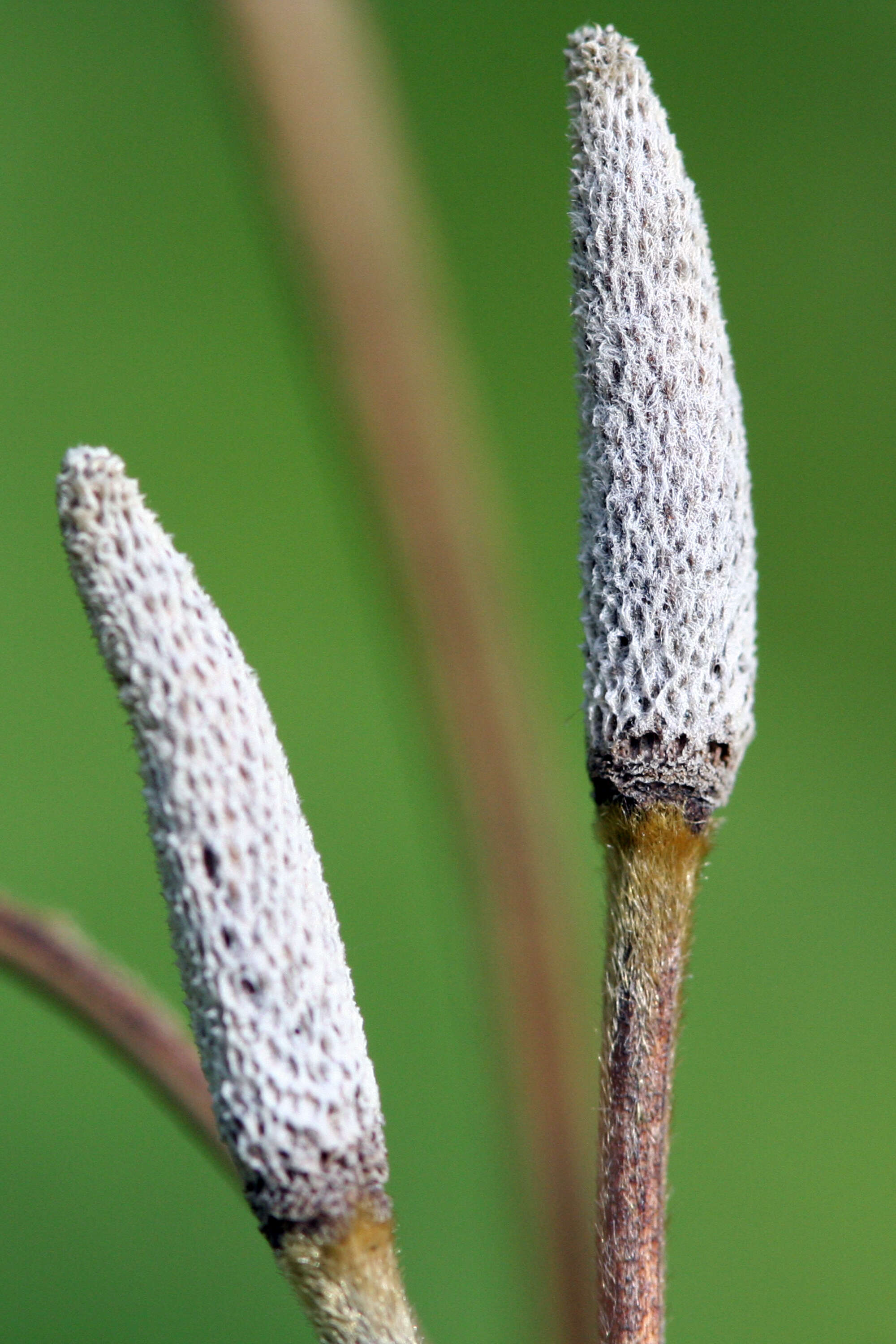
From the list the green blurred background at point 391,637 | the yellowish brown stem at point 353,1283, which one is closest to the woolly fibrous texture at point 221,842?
the yellowish brown stem at point 353,1283

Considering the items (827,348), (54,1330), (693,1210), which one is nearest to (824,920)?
(693,1210)

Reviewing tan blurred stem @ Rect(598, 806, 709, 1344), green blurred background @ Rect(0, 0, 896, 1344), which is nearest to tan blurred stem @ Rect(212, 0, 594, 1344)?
tan blurred stem @ Rect(598, 806, 709, 1344)

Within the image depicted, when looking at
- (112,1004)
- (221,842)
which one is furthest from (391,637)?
(221,842)

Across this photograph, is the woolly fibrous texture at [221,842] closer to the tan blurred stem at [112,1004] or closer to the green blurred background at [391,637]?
the tan blurred stem at [112,1004]

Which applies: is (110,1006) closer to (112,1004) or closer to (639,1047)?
(112,1004)

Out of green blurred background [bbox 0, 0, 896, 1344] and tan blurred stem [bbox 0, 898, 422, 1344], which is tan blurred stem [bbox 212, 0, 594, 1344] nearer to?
tan blurred stem [bbox 0, 898, 422, 1344]

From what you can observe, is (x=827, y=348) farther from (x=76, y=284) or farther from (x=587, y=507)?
(x=587, y=507)
